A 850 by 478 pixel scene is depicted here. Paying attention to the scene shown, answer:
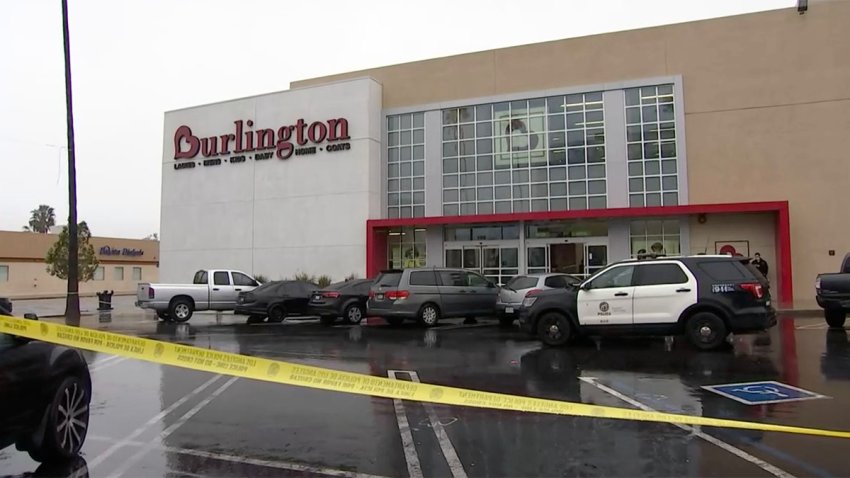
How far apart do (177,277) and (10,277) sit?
28.2 m

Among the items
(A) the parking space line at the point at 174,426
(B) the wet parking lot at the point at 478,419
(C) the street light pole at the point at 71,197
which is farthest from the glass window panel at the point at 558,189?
(A) the parking space line at the point at 174,426

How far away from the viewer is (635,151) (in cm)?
2295

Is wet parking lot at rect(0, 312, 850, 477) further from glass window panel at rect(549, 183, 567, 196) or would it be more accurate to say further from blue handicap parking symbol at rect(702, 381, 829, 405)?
glass window panel at rect(549, 183, 567, 196)

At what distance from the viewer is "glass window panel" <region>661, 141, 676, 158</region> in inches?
886

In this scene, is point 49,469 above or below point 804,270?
below

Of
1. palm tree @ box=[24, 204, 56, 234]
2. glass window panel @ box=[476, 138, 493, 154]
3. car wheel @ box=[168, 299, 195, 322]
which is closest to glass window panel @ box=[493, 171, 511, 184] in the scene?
glass window panel @ box=[476, 138, 493, 154]

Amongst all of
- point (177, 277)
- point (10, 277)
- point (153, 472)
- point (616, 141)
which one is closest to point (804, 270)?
point (616, 141)

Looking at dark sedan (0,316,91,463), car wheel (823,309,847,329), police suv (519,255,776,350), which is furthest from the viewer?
Result: car wheel (823,309,847,329)

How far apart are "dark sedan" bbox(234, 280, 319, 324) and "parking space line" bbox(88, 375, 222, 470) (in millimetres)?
9904

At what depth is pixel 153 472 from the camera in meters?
4.86

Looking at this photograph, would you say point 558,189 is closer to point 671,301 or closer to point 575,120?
point 575,120

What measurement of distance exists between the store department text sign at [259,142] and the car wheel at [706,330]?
742 inches

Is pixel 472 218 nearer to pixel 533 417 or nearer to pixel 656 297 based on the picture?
pixel 656 297

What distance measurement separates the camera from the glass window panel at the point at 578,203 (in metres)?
23.3
